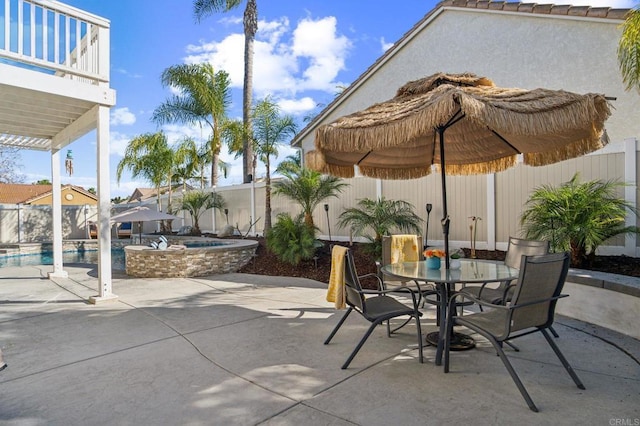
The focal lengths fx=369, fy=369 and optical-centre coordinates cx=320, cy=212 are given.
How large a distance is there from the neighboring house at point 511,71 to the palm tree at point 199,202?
629cm

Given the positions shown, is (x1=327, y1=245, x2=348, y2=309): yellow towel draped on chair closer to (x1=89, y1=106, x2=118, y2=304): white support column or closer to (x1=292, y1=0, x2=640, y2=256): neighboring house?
(x1=89, y1=106, x2=118, y2=304): white support column

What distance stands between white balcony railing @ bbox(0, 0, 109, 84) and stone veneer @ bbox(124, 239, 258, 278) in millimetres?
4138

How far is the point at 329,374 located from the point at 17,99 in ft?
21.5

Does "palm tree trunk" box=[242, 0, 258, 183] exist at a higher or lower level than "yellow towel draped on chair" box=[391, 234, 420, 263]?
higher

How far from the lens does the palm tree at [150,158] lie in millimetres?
17688

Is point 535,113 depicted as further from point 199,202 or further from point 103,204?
point 199,202

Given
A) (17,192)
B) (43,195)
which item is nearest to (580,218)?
(43,195)

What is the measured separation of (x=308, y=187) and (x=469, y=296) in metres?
6.11

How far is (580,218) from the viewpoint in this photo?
5.29 meters

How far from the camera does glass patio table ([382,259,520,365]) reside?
3.60 metres

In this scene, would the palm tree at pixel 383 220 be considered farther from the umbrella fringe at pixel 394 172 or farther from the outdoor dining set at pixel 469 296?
the outdoor dining set at pixel 469 296

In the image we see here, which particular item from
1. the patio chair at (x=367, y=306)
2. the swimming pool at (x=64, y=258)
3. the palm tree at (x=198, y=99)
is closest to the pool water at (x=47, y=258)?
the swimming pool at (x=64, y=258)

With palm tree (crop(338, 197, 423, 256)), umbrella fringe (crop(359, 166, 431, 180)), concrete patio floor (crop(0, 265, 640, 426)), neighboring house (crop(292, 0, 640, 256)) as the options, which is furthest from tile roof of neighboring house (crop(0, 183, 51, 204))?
umbrella fringe (crop(359, 166, 431, 180))

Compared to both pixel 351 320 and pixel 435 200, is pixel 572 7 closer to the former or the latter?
pixel 435 200
